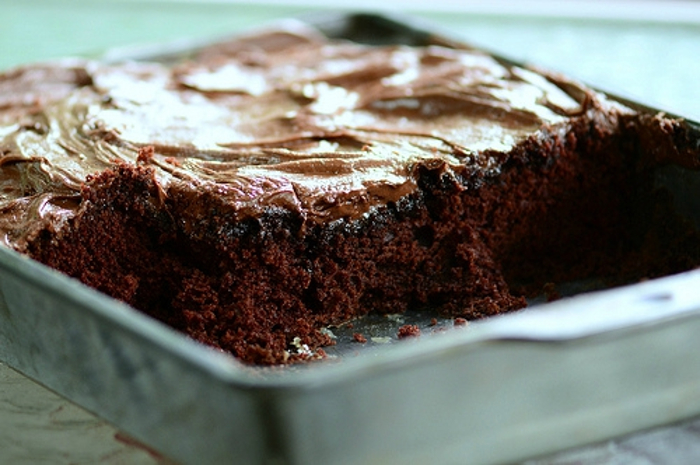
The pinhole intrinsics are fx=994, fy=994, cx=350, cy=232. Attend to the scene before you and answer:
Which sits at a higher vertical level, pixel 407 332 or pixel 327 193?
pixel 327 193

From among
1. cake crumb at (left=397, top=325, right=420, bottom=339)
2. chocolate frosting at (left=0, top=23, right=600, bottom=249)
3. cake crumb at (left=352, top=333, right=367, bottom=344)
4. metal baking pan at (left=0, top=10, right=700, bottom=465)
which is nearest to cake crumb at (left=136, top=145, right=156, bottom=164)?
chocolate frosting at (left=0, top=23, right=600, bottom=249)

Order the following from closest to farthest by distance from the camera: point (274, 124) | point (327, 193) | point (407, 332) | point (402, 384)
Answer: point (402, 384) → point (327, 193) → point (407, 332) → point (274, 124)

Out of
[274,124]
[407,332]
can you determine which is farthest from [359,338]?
[274,124]

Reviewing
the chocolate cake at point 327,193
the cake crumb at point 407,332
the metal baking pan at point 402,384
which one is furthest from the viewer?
the cake crumb at point 407,332

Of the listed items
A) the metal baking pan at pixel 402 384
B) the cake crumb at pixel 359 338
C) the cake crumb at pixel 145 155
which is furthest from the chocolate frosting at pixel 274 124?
the metal baking pan at pixel 402 384

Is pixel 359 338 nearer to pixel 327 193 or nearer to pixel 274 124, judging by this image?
pixel 327 193

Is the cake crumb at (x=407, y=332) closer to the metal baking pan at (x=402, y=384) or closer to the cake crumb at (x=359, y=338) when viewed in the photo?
the cake crumb at (x=359, y=338)

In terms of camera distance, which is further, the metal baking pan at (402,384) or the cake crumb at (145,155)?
the cake crumb at (145,155)

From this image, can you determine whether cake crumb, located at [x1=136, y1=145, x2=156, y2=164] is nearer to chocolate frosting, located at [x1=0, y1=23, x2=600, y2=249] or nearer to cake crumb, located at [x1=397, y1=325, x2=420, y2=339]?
chocolate frosting, located at [x1=0, y1=23, x2=600, y2=249]
